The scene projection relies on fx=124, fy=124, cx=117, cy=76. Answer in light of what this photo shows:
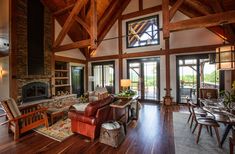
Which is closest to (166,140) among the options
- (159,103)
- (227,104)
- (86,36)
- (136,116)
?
(136,116)

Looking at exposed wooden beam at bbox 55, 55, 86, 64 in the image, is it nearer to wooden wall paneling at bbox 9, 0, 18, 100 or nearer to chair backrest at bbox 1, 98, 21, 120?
wooden wall paneling at bbox 9, 0, 18, 100

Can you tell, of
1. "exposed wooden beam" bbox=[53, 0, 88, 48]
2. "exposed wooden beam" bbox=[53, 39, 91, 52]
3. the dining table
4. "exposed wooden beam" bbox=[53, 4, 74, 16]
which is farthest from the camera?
"exposed wooden beam" bbox=[53, 4, 74, 16]

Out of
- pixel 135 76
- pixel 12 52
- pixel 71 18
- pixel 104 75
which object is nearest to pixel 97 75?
pixel 104 75

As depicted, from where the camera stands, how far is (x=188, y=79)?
21.0ft

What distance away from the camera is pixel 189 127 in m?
3.60

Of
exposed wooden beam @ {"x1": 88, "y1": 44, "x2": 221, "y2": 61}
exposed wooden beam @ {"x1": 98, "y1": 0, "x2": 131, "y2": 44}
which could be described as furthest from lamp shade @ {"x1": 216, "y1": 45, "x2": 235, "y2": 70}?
exposed wooden beam @ {"x1": 98, "y1": 0, "x2": 131, "y2": 44}

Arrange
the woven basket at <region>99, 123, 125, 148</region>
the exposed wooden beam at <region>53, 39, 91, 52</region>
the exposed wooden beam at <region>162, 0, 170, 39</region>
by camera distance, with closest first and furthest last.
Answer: the woven basket at <region>99, 123, 125, 148</region> < the exposed wooden beam at <region>162, 0, 170, 39</region> < the exposed wooden beam at <region>53, 39, 91, 52</region>

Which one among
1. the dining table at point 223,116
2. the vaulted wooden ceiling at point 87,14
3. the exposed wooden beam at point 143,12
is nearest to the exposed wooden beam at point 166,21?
the dining table at point 223,116

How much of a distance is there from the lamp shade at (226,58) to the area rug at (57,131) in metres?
4.12

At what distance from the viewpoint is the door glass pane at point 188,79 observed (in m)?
6.29

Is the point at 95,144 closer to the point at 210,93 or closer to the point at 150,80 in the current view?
the point at 210,93

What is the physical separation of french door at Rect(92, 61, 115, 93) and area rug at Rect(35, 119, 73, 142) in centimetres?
461

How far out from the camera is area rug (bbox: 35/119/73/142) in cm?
315

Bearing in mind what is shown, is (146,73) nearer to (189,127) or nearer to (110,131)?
(189,127)
